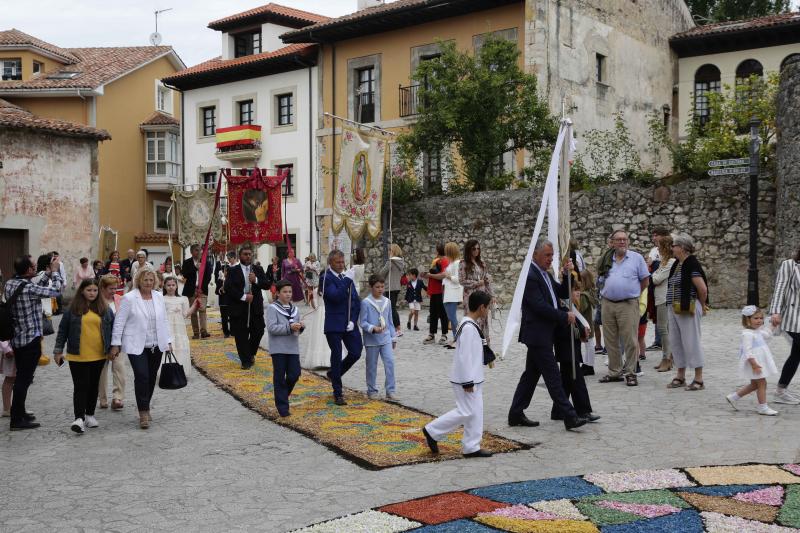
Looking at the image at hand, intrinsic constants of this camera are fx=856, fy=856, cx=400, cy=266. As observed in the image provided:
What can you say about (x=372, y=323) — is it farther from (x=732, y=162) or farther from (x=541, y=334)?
(x=732, y=162)

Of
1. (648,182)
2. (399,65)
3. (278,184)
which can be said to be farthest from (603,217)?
(399,65)

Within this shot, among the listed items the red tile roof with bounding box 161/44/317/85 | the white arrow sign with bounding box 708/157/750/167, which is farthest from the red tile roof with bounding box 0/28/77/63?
the white arrow sign with bounding box 708/157/750/167

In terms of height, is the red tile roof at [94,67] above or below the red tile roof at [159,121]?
above

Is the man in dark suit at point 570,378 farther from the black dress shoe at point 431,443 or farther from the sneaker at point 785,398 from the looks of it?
the sneaker at point 785,398

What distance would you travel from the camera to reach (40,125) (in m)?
27.6

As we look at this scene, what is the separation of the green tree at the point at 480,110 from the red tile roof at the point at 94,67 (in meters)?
22.7

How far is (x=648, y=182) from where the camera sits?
20.0 meters

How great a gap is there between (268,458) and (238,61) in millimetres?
32875

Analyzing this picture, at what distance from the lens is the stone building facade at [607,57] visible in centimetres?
2806

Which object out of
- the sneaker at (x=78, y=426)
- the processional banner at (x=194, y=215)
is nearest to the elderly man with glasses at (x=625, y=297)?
the sneaker at (x=78, y=426)

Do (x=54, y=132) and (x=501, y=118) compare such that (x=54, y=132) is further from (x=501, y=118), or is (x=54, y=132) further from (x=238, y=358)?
(x=238, y=358)

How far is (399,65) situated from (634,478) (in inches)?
1084

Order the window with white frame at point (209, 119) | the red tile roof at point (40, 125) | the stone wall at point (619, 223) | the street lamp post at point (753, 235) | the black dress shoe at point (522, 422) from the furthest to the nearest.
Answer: the window with white frame at point (209, 119)
the red tile roof at point (40, 125)
the stone wall at point (619, 223)
the street lamp post at point (753, 235)
the black dress shoe at point (522, 422)

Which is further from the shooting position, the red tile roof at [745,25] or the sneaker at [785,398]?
the red tile roof at [745,25]
